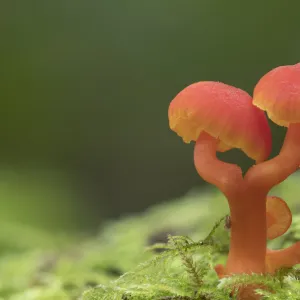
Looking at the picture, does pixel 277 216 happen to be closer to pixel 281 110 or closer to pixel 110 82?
pixel 281 110

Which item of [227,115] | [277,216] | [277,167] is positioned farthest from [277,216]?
[227,115]

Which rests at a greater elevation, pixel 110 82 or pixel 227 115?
pixel 110 82

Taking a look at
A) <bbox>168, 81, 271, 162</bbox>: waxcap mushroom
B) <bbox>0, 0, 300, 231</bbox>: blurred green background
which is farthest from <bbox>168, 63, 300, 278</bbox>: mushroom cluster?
<bbox>0, 0, 300, 231</bbox>: blurred green background

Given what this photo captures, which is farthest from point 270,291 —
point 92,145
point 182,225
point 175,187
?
point 92,145

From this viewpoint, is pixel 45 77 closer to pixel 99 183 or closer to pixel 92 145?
pixel 92 145

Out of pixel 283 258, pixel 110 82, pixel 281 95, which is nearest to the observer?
pixel 281 95

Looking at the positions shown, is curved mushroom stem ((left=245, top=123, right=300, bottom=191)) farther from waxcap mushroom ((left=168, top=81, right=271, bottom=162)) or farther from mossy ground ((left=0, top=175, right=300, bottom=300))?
mossy ground ((left=0, top=175, right=300, bottom=300))
